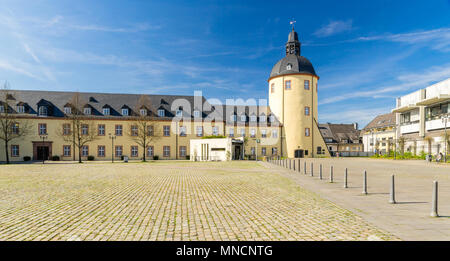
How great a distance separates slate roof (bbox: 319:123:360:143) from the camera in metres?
78.6

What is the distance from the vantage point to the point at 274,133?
171ft

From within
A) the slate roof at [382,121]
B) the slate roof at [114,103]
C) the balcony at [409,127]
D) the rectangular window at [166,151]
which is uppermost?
the slate roof at [114,103]

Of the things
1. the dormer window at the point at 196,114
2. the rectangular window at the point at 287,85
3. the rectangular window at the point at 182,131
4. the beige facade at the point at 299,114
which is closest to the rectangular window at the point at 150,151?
the rectangular window at the point at 182,131

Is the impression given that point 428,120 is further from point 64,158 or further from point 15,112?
point 15,112

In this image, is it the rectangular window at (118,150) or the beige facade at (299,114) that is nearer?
the rectangular window at (118,150)

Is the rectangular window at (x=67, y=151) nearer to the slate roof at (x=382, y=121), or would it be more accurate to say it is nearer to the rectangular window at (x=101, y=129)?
the rectangular window at (x=101, y=129)

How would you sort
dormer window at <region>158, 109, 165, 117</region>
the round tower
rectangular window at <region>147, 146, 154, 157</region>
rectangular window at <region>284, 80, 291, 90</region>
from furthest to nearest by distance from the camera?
rectangular window at <region>284, 80, 291, 90</region> < the round tower < dormer window at <region>158, 109, 165, 117</region> < rectangular window at <region>147, 146, 154, 157</region>

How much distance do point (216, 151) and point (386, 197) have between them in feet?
113

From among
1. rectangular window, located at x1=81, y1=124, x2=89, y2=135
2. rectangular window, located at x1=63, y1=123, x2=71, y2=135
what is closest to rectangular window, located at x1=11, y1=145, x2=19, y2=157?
rectangular window, located at x1=63, y1=123, x2=71, y2=135

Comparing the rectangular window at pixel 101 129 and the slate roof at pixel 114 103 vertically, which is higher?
the slate roof at pixel 114 103

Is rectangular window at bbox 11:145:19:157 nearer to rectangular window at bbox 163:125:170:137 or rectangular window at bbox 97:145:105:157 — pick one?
rectangular window at bbox 97:145:105:157

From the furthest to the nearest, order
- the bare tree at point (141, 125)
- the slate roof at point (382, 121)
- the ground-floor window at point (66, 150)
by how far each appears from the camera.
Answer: the slate roof at point (382, 121)
the bare tree at point (141, 125)
the ground-floor window at point (66, 150)

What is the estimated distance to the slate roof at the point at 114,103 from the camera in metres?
45.9
